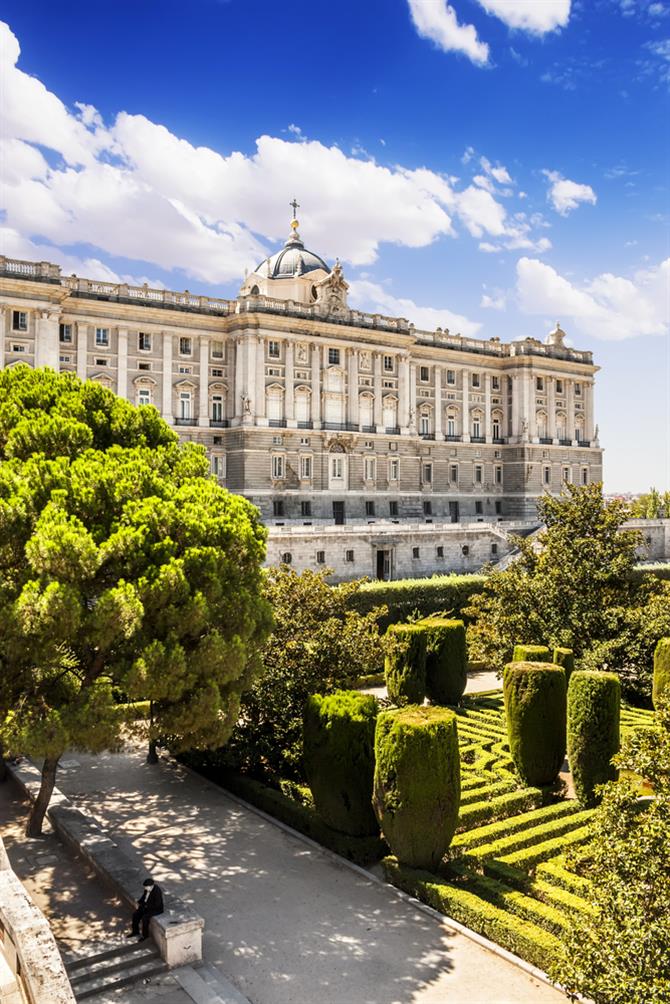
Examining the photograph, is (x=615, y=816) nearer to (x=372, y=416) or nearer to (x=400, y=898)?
(x=400, y=898)

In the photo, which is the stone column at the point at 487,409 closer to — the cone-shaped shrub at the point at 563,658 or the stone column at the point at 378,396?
the stone column at the point at 378,396

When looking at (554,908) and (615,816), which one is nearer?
(615,816)

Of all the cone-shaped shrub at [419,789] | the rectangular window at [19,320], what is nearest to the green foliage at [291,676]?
the cone-shaped shrub at [419,789]

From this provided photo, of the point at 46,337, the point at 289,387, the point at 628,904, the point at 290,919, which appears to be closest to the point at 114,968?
the point at 290,919

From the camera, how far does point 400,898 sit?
13.1 metres

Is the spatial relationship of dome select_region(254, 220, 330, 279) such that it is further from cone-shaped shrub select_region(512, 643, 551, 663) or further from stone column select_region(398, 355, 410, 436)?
cone-shaped shrub select_region(512, 643, 551, 663)

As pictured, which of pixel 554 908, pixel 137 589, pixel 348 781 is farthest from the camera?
pixel 348 781

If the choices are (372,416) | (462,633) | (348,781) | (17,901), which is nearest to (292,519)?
(372,416)

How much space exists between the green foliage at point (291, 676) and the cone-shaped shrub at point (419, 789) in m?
4.05

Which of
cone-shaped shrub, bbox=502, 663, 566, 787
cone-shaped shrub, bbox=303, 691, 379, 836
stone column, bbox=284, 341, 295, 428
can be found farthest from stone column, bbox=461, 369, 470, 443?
cone-shaped shrub, bbox=303, 691, 379, 836

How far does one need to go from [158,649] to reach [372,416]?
4749 cm

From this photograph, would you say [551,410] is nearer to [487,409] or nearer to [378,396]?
[487,409]

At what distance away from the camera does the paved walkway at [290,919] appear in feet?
34.7

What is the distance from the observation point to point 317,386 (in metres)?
56.1
